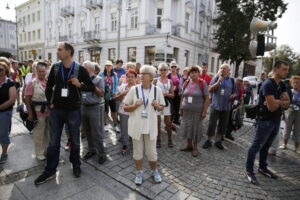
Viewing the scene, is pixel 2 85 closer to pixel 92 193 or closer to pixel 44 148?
pixel 44 148

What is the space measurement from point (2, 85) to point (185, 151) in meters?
3.89

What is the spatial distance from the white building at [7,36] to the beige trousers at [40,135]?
250 feet

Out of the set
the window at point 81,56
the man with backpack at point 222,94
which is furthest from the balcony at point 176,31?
the man with backpack at point 222,94

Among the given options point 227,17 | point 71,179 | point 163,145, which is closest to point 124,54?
point 227,17

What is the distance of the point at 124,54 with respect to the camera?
21625 mm

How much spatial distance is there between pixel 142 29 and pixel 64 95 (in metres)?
17.9

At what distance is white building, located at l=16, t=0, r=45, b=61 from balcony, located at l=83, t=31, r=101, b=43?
48.2 feet

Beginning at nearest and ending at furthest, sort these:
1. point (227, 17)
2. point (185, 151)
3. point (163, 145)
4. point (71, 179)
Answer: point (71, 179) → point (185, 151) → point (163, 145) → point (227, 17)

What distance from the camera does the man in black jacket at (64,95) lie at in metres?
2.92

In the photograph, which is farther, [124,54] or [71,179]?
[124,54]

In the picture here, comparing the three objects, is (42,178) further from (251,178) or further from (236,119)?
(236,119)

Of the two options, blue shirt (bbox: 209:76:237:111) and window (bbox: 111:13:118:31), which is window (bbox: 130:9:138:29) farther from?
blue shirt (bbox: 209:76:237:111)

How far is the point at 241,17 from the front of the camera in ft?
68.1

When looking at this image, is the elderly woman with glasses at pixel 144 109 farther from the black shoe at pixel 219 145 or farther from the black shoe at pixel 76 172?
the black shoe at pixel 219 145
